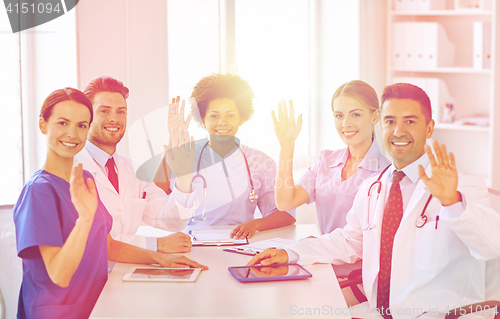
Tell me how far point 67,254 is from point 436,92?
304 cm

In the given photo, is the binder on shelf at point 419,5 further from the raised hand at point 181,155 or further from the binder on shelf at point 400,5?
the raised hand at point 181,155

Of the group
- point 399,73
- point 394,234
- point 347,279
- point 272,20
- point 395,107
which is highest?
point 272,20

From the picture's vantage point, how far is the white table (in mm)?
1346

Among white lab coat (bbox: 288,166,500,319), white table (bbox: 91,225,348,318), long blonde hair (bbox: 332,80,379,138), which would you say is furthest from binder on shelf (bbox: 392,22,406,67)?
white table (bbox: 91,225,348,318)

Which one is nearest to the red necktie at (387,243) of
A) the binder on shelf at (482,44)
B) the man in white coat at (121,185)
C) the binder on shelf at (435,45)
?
the man in white coat at (121,185)

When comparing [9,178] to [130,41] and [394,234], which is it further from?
[394,234]

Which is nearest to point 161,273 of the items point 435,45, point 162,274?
point 162,274

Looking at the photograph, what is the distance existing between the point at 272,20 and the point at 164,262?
105 inches

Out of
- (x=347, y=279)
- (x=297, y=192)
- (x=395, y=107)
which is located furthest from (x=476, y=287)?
(x=297, y=192)

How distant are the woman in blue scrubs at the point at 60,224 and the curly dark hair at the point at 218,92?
1199 millimetres

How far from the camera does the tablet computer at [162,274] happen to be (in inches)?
62.1

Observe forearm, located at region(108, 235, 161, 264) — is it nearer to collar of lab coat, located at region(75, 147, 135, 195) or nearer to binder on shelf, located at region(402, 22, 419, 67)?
collar of lab coat, located at region(75, 147, 135, 195)

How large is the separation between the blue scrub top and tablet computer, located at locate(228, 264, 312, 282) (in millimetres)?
443

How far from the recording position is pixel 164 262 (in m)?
1.72
